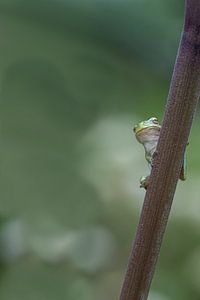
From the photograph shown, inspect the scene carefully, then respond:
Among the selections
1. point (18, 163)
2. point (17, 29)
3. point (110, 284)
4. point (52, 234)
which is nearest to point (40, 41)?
point (17, 29)

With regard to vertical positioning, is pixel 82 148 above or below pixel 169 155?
above

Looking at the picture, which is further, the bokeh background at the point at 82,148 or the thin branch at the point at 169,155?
the bokeh background at the point at 82,148

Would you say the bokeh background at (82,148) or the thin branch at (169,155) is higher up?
the bokeh background at (82,148)

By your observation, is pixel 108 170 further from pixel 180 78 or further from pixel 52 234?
pixel 180 78

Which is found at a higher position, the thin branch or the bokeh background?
the bokeh background

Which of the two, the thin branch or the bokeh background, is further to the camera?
the bokeh background
